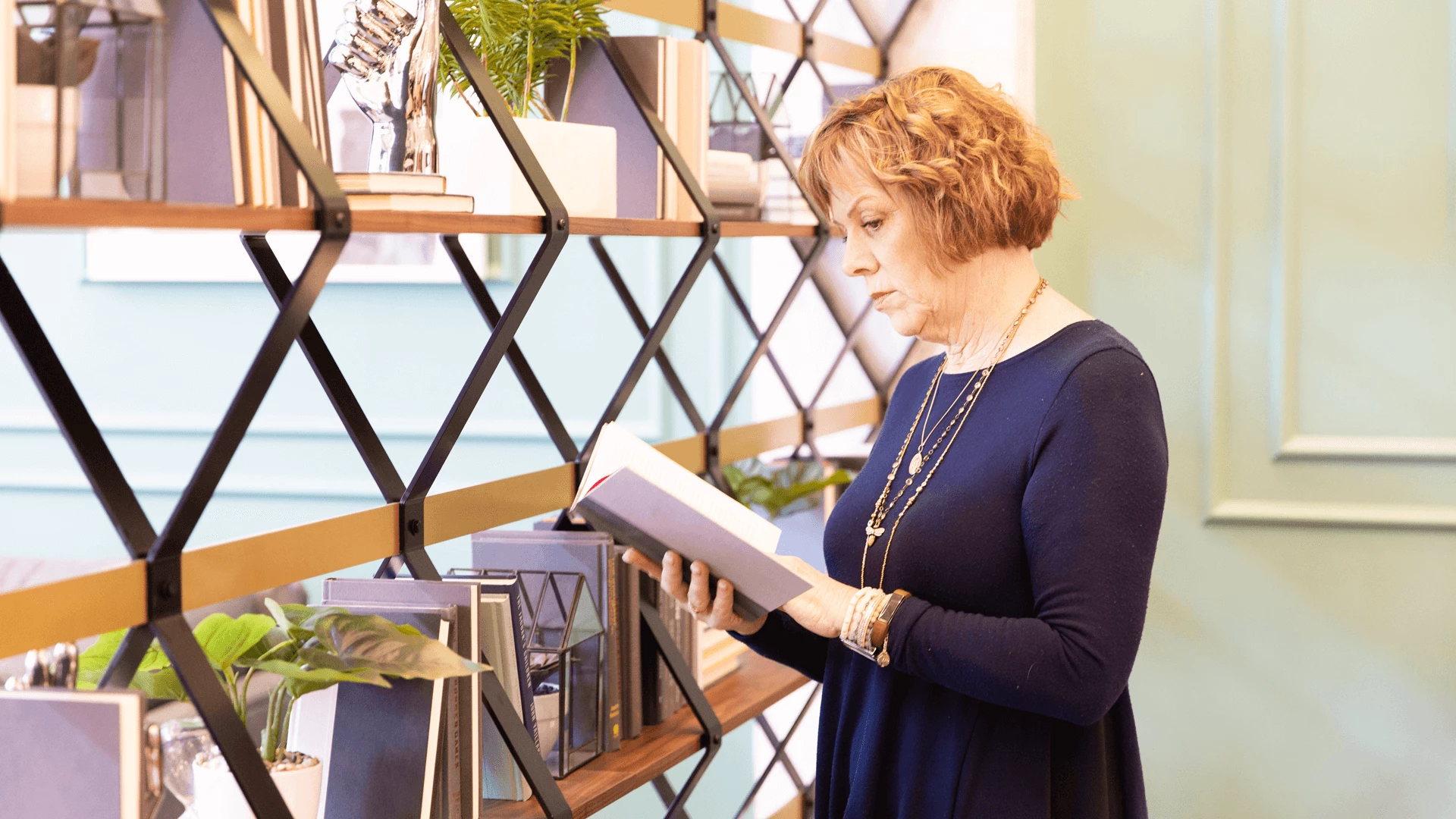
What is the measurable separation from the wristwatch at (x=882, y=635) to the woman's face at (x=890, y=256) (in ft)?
0.99

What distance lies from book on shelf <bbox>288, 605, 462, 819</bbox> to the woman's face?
64 centimetres

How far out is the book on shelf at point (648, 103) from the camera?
1.74m

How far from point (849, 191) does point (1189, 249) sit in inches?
56.1

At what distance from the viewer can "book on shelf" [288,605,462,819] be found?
126 cm

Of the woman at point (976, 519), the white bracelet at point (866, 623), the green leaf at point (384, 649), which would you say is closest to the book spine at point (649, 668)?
the woman at point (976, 519)

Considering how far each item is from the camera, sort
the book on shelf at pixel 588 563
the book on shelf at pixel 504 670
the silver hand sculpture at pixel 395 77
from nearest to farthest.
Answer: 1. the silver hand sculpture at pixel 395 77
2. the book on shelf at pixel 504 670
3. the book on shelf at pixel 588 563

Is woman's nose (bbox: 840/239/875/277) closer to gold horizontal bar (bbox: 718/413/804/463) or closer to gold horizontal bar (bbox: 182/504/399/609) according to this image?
gold horizontal bar (bbox: 182/504/399/609)

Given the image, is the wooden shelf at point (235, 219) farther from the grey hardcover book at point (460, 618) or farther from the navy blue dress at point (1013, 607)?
the navy blue dress at point (1013, 607)

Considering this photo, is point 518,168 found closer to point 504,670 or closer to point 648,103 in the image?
point 648,103

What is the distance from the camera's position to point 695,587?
52.7 inches

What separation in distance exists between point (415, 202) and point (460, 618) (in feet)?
1.40

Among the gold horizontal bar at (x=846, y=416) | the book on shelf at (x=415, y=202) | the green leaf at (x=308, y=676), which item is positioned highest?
the book on shelf at (x=415, y=202)

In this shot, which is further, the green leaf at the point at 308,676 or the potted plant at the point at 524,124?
the potted plant at the point at 524,124

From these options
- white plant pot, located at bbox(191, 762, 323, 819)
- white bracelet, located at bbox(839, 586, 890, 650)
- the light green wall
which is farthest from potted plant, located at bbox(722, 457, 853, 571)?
white plant pot, located at bbox(191, 762, 323, 819)
